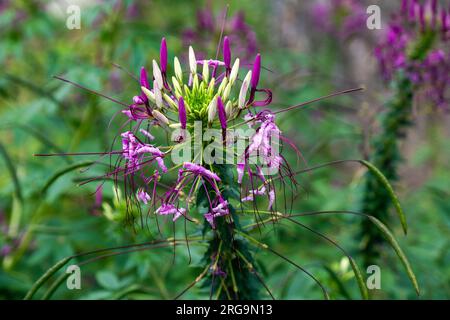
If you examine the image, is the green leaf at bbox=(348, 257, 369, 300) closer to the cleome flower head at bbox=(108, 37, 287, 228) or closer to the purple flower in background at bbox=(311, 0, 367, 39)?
the cleome flower head at bbox=(108, 37, 287, 228)

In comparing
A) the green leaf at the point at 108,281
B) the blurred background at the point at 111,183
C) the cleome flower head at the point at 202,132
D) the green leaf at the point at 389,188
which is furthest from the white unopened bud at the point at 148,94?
the green leaf at the point at 108,281

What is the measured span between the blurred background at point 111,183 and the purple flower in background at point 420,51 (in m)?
0.12

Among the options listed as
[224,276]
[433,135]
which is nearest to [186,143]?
[224,276]

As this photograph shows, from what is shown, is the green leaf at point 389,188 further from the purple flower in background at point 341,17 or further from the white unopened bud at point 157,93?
the purple flower in background at point 341,17

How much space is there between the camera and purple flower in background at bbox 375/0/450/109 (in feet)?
6.00

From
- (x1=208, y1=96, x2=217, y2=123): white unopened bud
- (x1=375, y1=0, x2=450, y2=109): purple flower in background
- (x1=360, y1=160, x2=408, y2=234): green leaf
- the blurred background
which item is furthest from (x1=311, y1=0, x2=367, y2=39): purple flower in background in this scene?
(x1=208, y1=96, x2=217, y2=123): white unopened bud

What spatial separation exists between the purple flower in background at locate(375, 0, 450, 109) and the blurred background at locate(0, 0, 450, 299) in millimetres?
120

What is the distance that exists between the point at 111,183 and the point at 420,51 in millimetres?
1284

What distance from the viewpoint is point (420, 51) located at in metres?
1.88

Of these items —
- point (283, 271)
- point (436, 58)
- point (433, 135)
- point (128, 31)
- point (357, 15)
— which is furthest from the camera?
point (433, 135)

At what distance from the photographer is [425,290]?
190 cm

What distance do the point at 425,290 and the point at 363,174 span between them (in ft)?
1.69

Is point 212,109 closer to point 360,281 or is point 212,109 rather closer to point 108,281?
point 360,281
